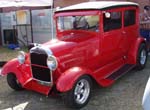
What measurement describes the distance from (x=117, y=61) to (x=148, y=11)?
16.5ft

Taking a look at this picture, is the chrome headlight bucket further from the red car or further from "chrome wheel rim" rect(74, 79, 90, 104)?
"chrome wheel rim" rect(74, 79, 90, 104)

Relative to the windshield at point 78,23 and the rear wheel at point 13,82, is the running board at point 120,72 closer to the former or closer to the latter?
the windshield at point 78,23

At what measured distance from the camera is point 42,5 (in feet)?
45.9

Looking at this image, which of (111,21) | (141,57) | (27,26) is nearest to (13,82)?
(111,21)

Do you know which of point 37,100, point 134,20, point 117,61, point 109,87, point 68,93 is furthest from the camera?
point 134,20

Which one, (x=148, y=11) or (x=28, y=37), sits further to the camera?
(x=28, y=37)

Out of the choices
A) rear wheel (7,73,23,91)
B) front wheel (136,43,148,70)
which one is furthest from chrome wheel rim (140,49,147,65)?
rear wheel (7,73,23,91)

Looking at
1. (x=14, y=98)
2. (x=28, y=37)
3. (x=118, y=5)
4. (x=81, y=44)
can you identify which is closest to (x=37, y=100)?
(x=14, y=98)

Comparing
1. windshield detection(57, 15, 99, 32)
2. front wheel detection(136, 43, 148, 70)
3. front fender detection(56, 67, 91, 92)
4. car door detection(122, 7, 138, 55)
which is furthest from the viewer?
front wheel detection(136, 43, 148, 70)

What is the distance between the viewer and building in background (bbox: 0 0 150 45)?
12.4m

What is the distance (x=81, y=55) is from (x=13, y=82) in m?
1.67

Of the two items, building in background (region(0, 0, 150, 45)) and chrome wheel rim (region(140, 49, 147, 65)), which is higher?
building in background (region(0, 0, 150, 45))

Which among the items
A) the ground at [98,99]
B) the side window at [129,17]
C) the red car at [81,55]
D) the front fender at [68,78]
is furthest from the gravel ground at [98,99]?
the side window at [129,17]

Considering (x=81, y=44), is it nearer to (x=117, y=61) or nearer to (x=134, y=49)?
(x=117, y=61)
